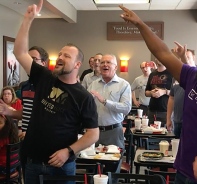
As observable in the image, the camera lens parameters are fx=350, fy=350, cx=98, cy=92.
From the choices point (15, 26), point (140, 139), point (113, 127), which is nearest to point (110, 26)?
point (15, 26)

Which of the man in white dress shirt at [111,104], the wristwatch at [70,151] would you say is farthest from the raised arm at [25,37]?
the man in white dress shirt at [111,104]

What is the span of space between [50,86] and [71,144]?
1.43ft

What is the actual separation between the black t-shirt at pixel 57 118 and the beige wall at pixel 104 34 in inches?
311

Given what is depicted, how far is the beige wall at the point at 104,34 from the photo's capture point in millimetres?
10023

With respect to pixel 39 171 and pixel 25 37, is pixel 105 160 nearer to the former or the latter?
pixel 39 171

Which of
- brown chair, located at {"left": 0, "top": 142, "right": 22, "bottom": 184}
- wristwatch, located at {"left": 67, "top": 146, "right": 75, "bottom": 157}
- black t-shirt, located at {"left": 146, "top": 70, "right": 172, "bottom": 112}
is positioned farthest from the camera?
black t-shirt, located at {"left": 146, "top": 70, "right": 172, "bottom": 112}

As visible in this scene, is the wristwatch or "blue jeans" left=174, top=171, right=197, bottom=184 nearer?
"blue jeans" left=174, top=171, right=197, bottom=184

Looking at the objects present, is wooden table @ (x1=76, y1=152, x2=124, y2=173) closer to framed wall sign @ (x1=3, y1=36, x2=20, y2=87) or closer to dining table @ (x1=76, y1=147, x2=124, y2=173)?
dining table @ (x1=76, y1=147, x2=124, y2=173)

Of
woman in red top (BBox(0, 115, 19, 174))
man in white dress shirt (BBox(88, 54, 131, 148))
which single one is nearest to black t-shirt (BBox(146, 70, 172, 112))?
man in white dress shirt (BBox(88, 54, 131, 148))

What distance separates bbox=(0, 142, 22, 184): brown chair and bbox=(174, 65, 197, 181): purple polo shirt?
2235 millimetres

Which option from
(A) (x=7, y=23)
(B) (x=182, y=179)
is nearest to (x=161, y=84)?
(B) (x=182, y=179)

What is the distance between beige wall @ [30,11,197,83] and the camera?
10023 millimetres

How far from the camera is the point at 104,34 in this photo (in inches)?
407

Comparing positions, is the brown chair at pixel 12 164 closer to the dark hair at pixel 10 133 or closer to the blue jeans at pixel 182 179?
the dark hair at pixel 10 133
